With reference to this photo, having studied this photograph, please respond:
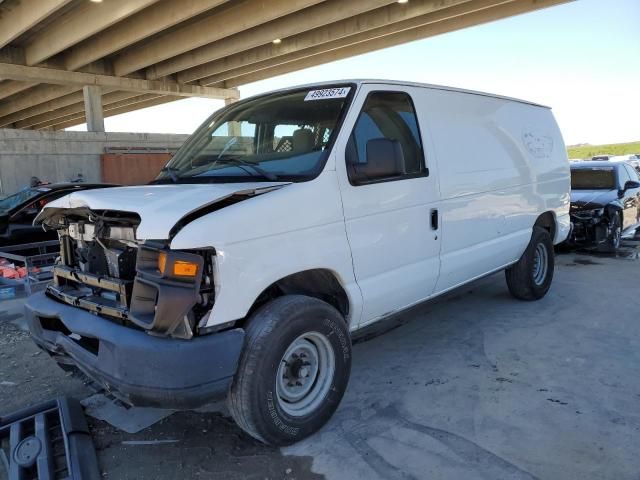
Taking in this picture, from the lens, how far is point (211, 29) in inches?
714

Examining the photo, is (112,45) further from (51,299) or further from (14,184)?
(51,299)

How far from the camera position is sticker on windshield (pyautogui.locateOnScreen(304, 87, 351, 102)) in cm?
352

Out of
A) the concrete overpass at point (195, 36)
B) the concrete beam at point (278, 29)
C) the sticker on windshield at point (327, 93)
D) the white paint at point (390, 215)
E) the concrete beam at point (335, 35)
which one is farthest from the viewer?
the concrete beam at point (335, 35)

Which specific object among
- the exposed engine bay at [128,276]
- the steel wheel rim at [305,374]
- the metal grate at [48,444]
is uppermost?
the exposed engine bay at [128,276]

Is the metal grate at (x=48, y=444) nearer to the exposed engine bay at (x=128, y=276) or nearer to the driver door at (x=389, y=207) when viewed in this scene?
the exposed engine bay at (x=128, y=276)

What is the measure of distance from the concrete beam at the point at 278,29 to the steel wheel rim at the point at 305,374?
14860 mm

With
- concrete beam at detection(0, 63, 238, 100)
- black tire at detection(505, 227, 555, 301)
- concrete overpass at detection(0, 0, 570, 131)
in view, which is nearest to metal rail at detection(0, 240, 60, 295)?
black tire at detection(505, 227, 555, 301)

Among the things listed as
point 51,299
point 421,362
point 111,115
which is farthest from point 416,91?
point 111,115

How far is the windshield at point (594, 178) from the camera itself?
9.40m

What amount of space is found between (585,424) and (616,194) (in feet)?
23.5

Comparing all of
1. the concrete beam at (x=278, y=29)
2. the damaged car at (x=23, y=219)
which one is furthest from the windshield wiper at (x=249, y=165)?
the concrete beam at (x=278, y=29)

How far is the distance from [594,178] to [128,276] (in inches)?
369

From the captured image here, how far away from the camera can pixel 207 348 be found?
2.50 meters

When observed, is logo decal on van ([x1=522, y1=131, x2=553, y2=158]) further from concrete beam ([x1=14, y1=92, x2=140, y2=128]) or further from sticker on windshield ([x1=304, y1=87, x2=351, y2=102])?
concrete beam ([x1=14, y1=92, x2=140, y2=128])
